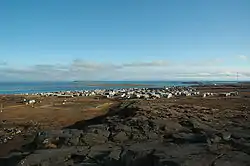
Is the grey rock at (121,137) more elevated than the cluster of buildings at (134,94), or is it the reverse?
the cluster of buildings at (134,94)

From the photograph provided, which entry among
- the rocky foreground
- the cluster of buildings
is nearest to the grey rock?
the rocky foreground

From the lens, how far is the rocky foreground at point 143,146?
12.7 m

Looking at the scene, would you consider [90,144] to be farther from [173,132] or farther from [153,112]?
[153,112]

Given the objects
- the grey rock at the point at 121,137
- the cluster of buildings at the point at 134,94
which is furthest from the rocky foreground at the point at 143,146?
the cluster of buildings at the point at 134,94

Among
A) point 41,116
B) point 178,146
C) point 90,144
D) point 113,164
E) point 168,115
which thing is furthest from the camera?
point 41,116

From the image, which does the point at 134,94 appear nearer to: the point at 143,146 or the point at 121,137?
the point at 121,137

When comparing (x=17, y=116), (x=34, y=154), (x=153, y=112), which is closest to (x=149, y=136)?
(x=34, y=154)

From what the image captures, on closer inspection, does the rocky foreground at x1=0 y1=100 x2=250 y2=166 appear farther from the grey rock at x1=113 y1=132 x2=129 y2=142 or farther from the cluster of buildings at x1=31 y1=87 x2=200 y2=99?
the cluster of buildings at x1=31 y1=87 x2=200 y2=99

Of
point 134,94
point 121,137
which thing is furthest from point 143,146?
point 134,94

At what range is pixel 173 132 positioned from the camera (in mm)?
19672

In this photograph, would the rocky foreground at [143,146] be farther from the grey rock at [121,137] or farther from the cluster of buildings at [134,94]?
the cluster of buildings at [134,94]

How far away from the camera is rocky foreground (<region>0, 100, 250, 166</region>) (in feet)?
41.7

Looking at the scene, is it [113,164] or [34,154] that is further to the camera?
[34,154]

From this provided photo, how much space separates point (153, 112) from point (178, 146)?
1278 centimetres
